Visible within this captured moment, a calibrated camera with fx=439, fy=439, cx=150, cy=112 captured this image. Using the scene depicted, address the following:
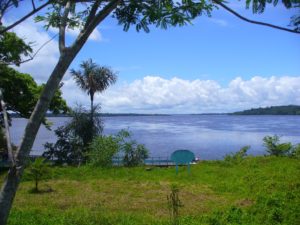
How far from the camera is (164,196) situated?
14836mm

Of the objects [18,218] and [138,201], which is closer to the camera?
[18,218]

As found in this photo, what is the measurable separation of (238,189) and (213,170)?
5096mm

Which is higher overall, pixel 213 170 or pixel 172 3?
pixel 172 3

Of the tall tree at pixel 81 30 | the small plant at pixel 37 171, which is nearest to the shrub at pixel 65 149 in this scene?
the small plant at pixel 37 171

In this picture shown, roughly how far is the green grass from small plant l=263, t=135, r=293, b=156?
3166mm

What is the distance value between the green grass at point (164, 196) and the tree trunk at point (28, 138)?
5.65 meters

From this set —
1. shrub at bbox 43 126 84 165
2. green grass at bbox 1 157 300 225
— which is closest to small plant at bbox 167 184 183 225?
green grass at bbox 1 157 300 225

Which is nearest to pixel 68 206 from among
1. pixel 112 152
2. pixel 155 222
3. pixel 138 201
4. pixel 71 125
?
pixel 138 201

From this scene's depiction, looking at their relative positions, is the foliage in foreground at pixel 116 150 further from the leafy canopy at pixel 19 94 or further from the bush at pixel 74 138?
the bush at pixel 74 138

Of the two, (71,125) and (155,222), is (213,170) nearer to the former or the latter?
(155,222)

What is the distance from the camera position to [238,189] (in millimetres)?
15781

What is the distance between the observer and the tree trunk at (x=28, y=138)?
147 inches

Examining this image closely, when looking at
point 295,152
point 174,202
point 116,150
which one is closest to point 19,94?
point 116,150

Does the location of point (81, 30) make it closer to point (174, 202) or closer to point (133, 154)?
point (174, 202)
